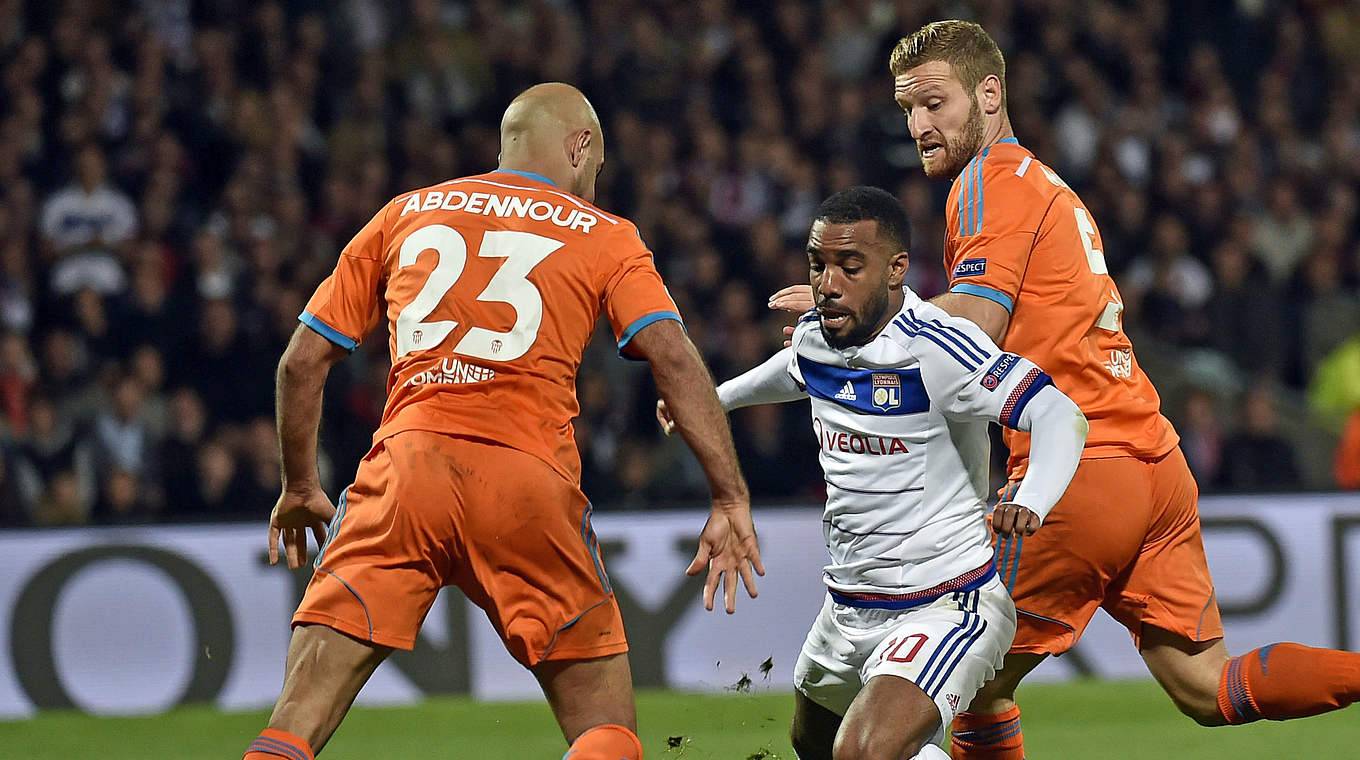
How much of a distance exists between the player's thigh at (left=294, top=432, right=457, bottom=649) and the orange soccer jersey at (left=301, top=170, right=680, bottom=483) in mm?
134

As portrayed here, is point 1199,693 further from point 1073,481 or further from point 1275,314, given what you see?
point 1275,314

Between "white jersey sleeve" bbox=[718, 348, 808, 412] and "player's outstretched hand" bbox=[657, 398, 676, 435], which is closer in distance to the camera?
"player's outstretched hand" bbox=[657, 398, 676, 435]

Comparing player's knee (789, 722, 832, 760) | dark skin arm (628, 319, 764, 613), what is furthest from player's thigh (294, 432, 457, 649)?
player's knee (789, 722, 832, 760)

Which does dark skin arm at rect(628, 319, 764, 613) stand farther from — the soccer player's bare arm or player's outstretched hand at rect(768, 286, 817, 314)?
the soccer player's bare arm

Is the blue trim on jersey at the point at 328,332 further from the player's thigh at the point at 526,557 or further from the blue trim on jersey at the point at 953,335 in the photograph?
the blue trim on jersey at the point at 953,335

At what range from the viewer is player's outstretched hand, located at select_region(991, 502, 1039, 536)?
3.69m

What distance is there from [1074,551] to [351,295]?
2.01m

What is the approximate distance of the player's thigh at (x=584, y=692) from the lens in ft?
12.7

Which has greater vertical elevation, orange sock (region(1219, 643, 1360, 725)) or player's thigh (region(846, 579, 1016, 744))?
player's thigh (region(846, 579, 1016, 744))

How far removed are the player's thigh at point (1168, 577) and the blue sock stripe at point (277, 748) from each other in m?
2.25

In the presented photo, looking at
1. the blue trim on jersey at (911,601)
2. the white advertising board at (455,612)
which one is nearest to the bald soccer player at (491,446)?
the blue trim on jersey at (911,601)

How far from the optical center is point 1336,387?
1090 centimetres

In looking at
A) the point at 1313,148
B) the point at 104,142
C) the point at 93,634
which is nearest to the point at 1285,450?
the point at 1313,148

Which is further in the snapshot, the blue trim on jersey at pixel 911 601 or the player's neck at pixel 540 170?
the player's neck at pixel 540 170
